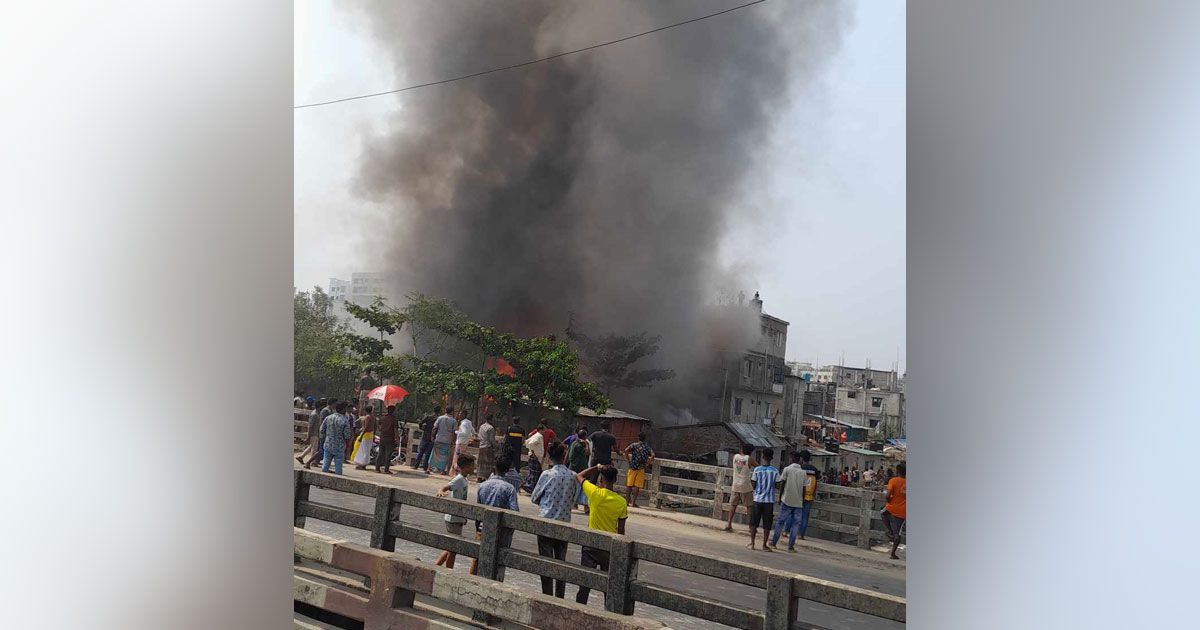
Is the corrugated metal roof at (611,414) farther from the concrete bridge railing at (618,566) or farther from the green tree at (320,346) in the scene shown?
the concrete bridge railing at (618,566)

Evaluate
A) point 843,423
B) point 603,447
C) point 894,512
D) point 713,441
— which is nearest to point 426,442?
point 603,447

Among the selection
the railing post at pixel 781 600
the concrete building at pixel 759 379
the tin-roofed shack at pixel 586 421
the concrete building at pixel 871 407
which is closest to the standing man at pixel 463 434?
the tin-roofed shack at pixel 586 421

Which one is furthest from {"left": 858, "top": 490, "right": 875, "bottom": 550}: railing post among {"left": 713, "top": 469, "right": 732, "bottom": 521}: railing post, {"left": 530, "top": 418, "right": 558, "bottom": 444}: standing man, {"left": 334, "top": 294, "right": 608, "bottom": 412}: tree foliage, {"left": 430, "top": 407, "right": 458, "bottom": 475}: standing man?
Answer: {"left": 430, "top": 407, "right": 458, "bottom": 475}: standing man

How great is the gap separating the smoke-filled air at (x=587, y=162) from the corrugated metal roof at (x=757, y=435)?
291 mm

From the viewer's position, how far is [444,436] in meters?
8.50

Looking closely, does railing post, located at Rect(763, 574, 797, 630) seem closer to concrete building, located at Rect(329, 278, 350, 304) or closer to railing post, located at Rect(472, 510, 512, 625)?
railing post, located at Rect(472, 510, 512, 625)

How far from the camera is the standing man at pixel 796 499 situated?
661 centimetres

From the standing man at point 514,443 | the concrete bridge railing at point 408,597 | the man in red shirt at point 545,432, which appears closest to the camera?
the concrete bridge railing at point 408,597

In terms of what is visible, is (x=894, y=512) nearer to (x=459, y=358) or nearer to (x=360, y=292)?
(x=459, y=358)

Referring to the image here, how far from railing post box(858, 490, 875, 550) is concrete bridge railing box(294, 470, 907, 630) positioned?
103 inches

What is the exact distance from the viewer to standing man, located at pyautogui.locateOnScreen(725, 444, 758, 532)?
22.7 ft

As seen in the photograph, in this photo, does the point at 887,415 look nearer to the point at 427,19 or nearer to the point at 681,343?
the point at 681,343
